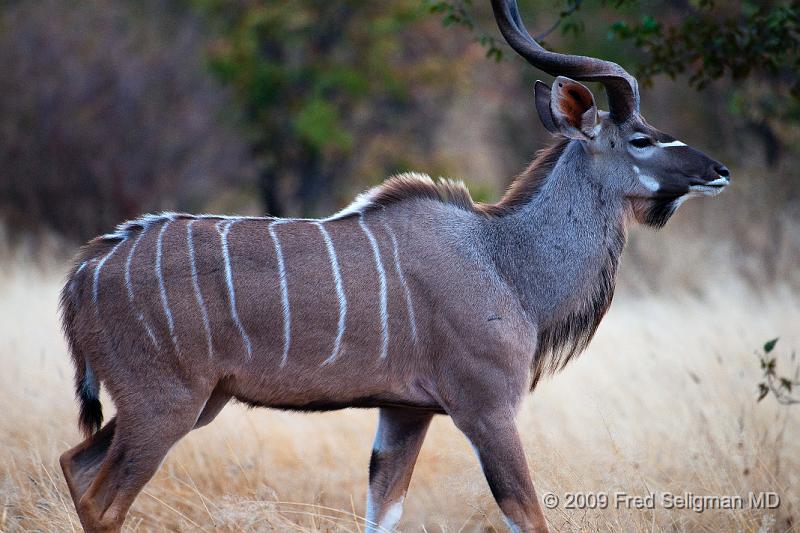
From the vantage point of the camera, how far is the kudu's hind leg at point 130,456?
347 cm

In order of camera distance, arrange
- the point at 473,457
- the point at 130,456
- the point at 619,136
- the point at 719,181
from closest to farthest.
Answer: the point at 130,456, the point at 719,181, the point at 619,136, the point at 473,457

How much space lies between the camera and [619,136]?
3977mm

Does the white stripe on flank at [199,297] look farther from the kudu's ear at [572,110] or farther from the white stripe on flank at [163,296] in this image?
the kudu's ear at [572,110]

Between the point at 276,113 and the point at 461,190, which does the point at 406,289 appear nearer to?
the point at 461,190

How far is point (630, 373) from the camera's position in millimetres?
6508

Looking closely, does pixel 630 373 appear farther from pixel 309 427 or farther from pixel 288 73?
pixel 288 73

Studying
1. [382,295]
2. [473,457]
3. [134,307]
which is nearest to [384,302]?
[382,295]

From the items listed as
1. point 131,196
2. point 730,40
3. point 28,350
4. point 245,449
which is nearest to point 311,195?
point 131,196

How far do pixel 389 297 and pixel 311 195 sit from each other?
35.3 ft

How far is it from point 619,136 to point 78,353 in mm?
2181

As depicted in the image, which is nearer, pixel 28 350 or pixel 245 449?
pixel 245 449

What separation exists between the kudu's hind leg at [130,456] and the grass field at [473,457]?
518 mm

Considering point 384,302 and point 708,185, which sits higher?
point 708,185

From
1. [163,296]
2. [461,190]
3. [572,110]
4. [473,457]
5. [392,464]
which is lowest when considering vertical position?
[473,457]
